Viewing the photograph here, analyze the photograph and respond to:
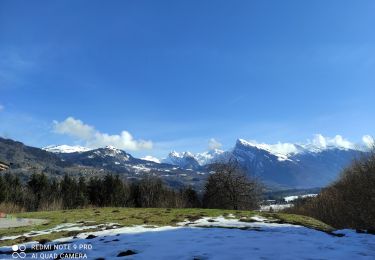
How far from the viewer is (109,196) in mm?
82812

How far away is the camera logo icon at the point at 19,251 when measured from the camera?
10.0m

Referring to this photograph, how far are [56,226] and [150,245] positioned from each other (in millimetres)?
8167

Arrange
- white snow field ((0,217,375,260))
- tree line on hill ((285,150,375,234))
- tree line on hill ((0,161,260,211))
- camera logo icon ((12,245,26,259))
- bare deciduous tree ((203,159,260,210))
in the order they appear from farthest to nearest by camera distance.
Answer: bare deciduous tree ((203,159,260,210))
tree line on hill ((0,161,260,211))
tree line on hill ((285,150,375,234))
camera logo icon ((12,245,26,259))
white snow field ((0,217,375,260))

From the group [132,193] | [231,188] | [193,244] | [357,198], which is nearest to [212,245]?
[193,244]

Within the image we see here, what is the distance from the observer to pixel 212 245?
10297 mm

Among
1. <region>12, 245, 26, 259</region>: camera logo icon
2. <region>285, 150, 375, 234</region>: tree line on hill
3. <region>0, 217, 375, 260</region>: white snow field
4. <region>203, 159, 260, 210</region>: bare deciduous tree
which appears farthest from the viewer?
<region>203, 159, 260, 210</region>: bare deciduous tree

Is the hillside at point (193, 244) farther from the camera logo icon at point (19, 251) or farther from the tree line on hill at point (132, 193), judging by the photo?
the tree line on hill at point (132, 193)

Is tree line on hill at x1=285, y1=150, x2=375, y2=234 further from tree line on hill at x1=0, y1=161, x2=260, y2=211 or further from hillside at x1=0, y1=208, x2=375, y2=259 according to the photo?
hillside at x1=0, y1=208, x2=375, y2=259

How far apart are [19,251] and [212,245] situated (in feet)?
16.8

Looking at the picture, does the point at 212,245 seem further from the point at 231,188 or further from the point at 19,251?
the point at 231,188

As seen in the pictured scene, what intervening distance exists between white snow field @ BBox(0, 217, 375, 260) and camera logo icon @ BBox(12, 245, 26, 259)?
17 cm

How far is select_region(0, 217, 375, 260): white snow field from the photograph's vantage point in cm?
914

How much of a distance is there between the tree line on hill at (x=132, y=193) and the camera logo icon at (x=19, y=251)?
2452cm

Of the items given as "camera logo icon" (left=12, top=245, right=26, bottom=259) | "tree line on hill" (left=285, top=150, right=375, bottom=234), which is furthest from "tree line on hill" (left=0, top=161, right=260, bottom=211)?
"camera logo icon" (left=12, top=245, right=26, bottom=259)
